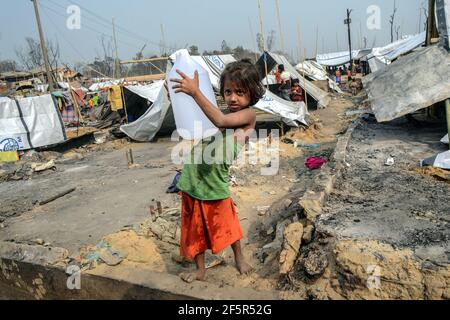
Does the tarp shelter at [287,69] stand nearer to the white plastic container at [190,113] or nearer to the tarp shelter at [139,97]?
the tarp shelter at [139,97]

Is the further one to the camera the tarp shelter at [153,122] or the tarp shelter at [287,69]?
the tarp shelter at [287,69]

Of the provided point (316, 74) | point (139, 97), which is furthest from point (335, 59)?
point (139, 97)

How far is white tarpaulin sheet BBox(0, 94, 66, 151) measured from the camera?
8.68 metres

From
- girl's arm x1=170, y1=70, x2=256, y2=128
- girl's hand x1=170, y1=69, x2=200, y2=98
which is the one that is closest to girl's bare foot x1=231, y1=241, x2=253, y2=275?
girl's arm x1=170, y1=70, x2=256, y2=128

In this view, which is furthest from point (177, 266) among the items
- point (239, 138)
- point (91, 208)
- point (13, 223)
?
point (13, 223)

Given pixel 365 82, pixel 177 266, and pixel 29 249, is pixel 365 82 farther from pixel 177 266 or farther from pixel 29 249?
pixel 29 249

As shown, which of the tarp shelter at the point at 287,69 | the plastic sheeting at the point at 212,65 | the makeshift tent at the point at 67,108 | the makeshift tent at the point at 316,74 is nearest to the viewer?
the plastic sheeting at the point at 212,65

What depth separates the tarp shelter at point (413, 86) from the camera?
5.14m

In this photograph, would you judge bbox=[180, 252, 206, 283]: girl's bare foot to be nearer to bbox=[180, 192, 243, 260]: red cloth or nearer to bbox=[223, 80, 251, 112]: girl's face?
bbox=[180, 192, 243, 260]: red cloth

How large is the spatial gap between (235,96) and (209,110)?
345 millimetres

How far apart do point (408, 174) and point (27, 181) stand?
6147mm

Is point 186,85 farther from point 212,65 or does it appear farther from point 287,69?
point 287,69

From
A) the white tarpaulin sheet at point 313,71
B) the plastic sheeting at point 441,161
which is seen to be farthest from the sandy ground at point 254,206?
the white tarpaulin sheet at point 313,71

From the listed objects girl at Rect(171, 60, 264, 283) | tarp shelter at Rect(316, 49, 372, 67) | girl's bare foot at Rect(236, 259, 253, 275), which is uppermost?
tarp shelter at Rect(316, 49, 372, 67)
